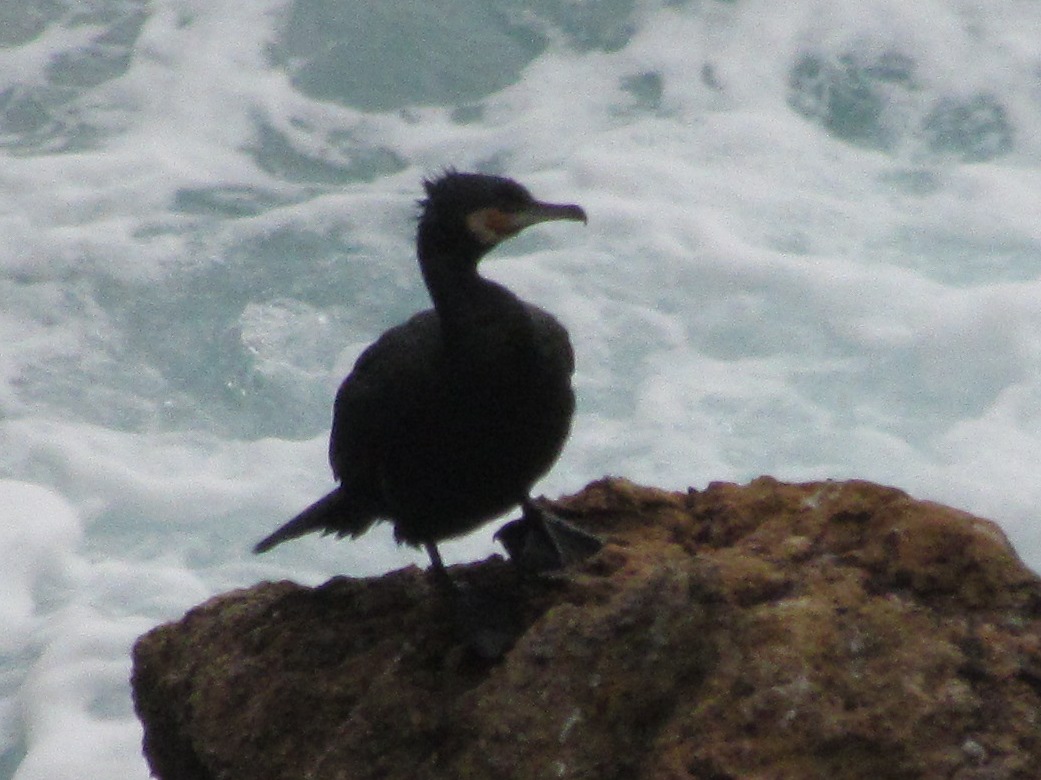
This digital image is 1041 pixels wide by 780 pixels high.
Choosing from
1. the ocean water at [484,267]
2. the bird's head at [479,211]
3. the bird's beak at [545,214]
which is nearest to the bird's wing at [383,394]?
the bird's head at [479,211]

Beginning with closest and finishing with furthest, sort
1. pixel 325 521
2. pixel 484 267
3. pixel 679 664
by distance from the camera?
pixel 679 664 < pixel 325 521 < pixel 484 267

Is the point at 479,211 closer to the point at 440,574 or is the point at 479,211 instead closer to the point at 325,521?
the point at 440,574

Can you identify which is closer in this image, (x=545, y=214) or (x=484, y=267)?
(x=545, y=214)

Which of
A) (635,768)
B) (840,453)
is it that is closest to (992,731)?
(635,768)

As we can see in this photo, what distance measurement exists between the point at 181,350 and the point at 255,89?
3.31 meters

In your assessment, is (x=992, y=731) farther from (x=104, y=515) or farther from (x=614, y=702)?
(x=104, y=515)

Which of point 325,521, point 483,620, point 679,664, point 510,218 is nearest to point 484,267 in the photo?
point 325,521

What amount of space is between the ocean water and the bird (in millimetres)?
3660

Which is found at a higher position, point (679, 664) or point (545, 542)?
point (679, 664)

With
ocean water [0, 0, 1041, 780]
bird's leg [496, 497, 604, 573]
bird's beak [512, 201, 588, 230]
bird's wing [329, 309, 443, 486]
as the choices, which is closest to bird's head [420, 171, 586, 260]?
bird's beak [512, 201, 588, 230]

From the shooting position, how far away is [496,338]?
365 cm

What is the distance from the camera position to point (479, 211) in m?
3.77

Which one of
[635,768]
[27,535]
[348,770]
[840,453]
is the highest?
[635,768]

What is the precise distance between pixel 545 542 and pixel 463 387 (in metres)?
0.42
